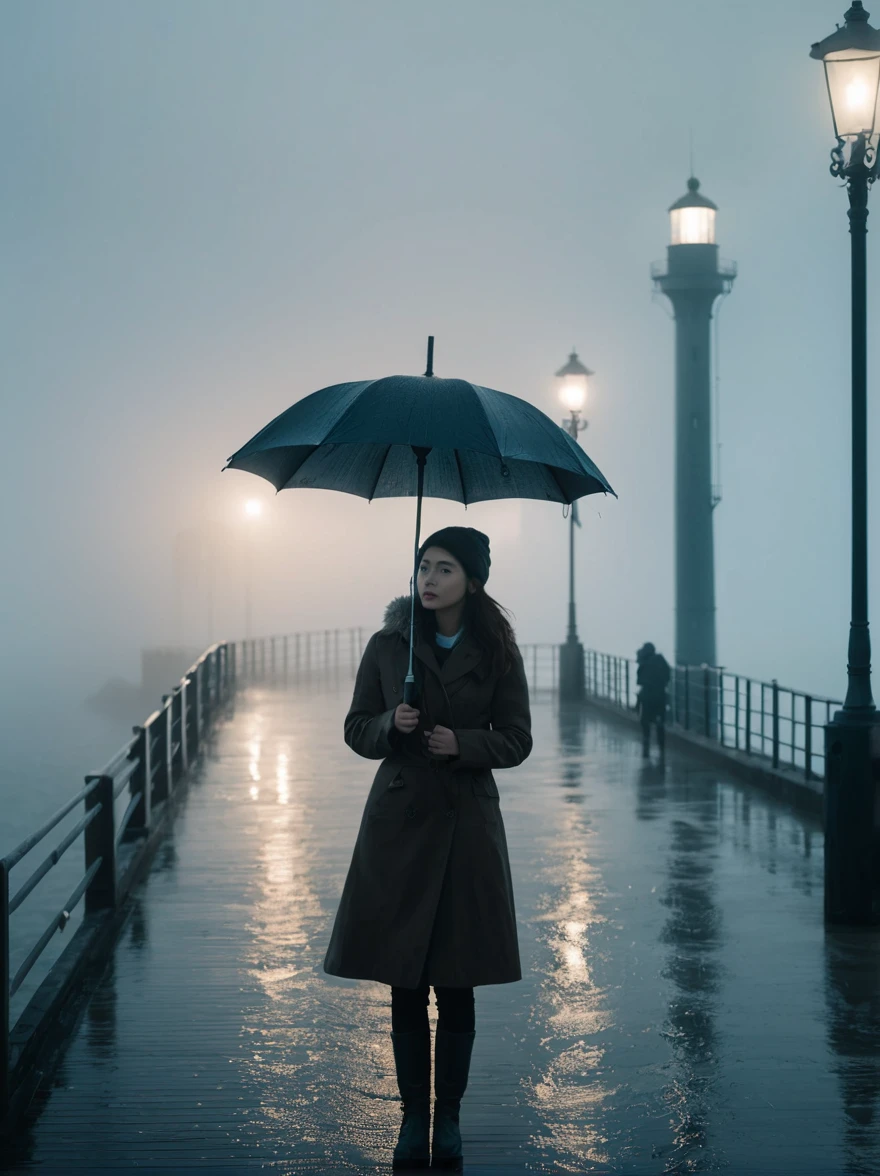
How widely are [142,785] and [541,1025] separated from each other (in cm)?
561

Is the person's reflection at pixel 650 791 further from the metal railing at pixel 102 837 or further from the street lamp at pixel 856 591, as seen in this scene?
the street lamp at pixel 856 591

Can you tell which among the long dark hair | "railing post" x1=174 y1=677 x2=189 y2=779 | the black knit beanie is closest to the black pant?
the long dark hair

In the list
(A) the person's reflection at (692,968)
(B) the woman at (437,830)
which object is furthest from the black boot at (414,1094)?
(A) the person's reflection at (692,968)

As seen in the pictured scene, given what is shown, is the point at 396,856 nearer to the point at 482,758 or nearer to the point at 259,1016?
the point at 482,758

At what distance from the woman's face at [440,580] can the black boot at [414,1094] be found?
1355 millimetres

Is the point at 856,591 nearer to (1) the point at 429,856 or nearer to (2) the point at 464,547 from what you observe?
(2) the point at 464,547

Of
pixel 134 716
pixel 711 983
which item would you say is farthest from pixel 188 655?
pixel 711 983

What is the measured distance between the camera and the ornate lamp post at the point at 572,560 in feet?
82.1

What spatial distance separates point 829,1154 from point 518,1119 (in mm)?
1067

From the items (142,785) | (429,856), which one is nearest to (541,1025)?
(429,856)

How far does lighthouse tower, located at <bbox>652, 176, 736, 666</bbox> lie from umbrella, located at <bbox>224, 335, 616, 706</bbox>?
35.2 metres

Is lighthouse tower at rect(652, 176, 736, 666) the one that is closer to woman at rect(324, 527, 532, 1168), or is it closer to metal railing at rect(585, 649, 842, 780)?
metal railing at rect(585, 649, 842, 780)

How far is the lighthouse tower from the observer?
1594 inches

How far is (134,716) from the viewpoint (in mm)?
171250
